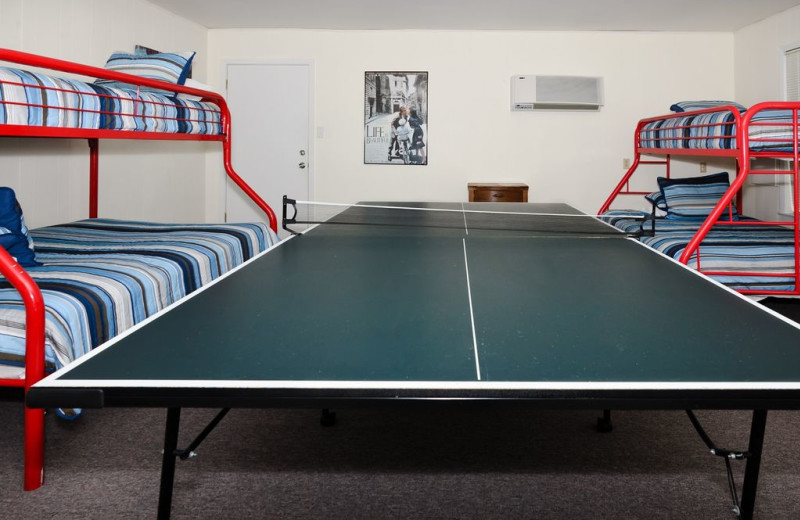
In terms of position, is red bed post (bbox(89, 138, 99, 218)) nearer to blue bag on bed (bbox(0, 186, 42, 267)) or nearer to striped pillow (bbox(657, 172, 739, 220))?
blue bag on bed (bbox(0, 186, 42, 267))

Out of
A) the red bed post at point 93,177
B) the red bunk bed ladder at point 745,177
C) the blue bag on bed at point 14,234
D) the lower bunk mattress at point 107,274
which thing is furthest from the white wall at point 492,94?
the blue bag on bed at point 14,234

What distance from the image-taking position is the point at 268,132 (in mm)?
6688

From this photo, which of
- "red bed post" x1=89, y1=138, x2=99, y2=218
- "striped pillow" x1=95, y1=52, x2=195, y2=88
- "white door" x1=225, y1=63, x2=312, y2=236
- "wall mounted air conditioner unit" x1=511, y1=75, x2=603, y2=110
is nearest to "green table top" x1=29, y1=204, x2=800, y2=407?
"striped pillow" x1=95, y1=52, x2=195, y2=88

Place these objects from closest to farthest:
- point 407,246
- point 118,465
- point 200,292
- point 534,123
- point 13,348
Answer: point 200,292 → point 13,348 → point 118,465 → point 407,246 → point 534,123

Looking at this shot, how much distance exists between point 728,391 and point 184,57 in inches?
146

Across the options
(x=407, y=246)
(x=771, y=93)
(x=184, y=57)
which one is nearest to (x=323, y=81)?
(x=184, y=57)

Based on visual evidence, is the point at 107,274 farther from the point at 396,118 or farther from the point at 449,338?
the point at 396,118

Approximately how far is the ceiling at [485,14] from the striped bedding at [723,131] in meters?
0.95

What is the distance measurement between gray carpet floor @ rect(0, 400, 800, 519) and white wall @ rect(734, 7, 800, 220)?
375cm

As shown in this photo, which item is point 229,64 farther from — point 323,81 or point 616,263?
point 616,263

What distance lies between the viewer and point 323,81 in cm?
660

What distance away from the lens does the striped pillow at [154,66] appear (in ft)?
12.6

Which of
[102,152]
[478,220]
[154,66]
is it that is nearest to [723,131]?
[478,220]

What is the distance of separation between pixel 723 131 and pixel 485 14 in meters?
2.46
